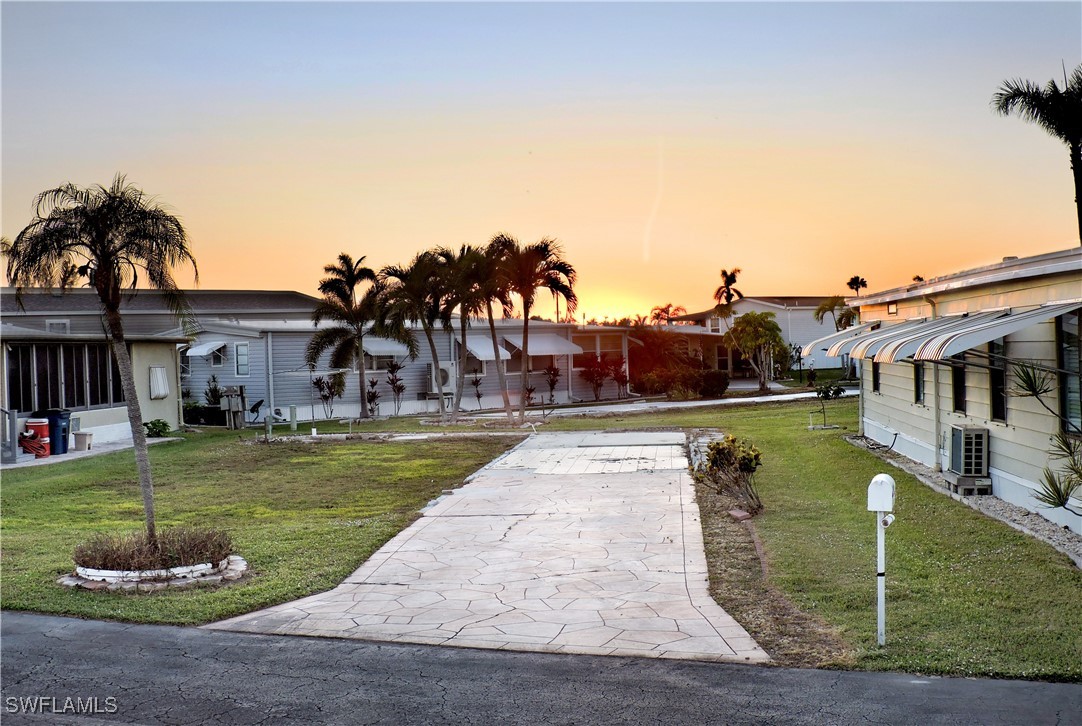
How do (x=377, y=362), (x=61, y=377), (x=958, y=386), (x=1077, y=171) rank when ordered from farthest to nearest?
(x=377, y=362), (x=61, y=377), (x=1077, y=171), (x=958, y=386)

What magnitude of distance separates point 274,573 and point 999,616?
5.61 metres

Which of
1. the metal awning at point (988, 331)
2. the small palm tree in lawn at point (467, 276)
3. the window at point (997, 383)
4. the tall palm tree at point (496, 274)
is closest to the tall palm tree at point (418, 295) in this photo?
the small palm tree in lawn at point (467, 276)

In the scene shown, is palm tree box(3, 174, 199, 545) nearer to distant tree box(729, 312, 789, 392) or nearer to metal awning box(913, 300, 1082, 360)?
metal awning box(913, 300, 1082, 360)

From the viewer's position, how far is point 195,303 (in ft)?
127

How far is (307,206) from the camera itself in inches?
904

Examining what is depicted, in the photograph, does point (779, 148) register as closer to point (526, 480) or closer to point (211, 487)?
point (526, 480)

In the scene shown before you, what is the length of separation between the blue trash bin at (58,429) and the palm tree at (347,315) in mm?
9974

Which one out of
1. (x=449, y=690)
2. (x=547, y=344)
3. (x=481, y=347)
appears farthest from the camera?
(x=547, y=344)

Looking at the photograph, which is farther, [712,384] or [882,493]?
[712,384]

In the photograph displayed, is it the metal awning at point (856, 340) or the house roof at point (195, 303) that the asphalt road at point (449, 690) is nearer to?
the metal awning at point (856, 340)

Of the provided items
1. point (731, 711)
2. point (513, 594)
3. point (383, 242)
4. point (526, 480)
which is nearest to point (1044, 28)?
point (526, 480)

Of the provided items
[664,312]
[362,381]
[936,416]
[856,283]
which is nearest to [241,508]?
[936,416]

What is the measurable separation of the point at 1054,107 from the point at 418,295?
15.6 metres

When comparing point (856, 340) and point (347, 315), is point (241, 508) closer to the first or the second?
point (856, 340)
